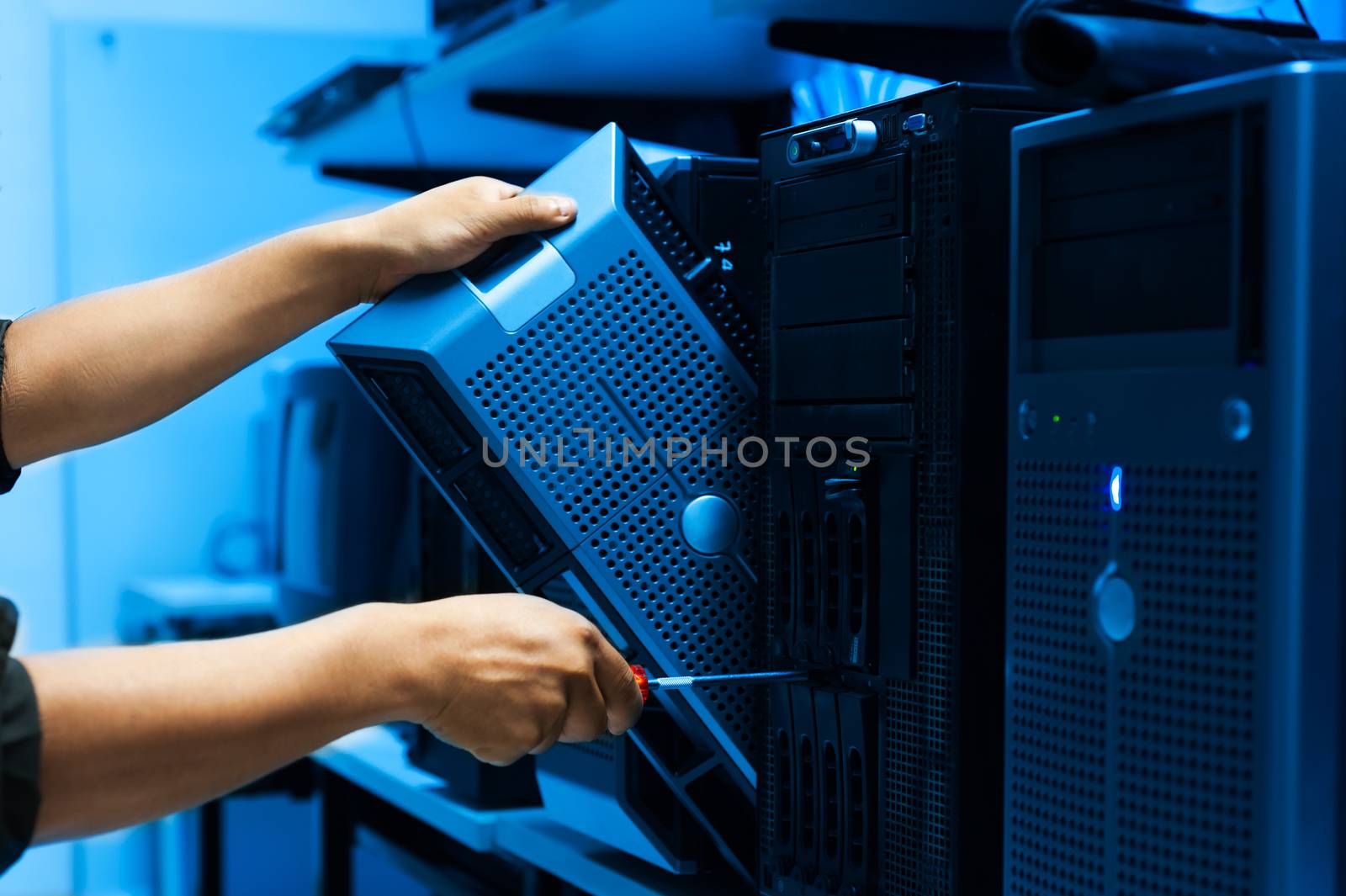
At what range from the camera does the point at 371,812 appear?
1.82 meters

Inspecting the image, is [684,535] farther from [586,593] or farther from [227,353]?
[227,353]

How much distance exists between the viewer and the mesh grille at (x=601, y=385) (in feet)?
2.99

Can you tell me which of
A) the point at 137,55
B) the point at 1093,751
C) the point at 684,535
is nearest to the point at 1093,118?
the point at 1093,751

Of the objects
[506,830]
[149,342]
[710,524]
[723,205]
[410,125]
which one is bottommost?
[506,830]

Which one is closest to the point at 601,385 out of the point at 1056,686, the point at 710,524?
the point at 710,524

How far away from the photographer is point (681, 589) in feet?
3.12

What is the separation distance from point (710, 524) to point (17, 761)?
455 millimetres

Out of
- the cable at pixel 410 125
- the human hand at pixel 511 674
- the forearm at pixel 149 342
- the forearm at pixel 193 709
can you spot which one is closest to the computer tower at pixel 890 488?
the human hand at pixel 511 674

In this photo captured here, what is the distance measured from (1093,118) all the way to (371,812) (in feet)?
4.74

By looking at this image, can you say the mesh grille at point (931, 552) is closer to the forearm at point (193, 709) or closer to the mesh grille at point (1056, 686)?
the mesh grille at point (1056, 686)

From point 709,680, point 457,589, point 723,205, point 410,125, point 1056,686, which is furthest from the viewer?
point 410,125

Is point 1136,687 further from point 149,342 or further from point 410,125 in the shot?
point 410,125

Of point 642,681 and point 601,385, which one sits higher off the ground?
point 601,385

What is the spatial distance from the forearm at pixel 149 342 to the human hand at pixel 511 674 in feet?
1.12
